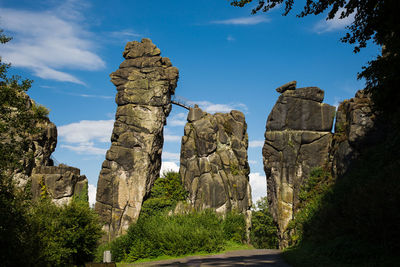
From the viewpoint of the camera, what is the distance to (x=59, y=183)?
43719mm

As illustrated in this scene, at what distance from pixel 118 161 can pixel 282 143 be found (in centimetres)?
2110

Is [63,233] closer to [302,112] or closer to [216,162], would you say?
[216,162]

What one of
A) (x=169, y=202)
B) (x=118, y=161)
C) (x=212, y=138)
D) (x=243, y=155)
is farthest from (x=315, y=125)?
(x=118, y=161)

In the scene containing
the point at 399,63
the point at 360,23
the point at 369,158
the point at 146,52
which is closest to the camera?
the point at 399,63

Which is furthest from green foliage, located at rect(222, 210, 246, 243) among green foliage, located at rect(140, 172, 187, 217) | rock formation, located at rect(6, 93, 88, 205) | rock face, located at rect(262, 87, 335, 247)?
rock formation, located at rect(6, 93, 88, 205)

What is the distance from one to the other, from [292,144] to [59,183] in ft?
94.6

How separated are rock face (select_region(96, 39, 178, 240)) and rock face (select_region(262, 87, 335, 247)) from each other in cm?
1521

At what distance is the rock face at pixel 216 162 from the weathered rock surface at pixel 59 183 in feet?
44.5

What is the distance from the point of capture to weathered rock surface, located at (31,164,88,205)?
1679 inches

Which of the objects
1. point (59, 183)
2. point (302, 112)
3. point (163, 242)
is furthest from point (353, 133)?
point (59, 183)

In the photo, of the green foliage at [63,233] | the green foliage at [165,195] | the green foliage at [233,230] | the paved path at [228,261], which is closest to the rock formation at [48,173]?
the green foliage at [165,195]

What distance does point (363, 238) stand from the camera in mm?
14367

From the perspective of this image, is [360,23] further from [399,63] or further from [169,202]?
[169,202]

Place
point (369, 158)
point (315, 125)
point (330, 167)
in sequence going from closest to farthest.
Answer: point (369, 158) < point (330, 167) < point (315, 125)
